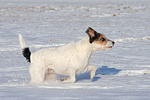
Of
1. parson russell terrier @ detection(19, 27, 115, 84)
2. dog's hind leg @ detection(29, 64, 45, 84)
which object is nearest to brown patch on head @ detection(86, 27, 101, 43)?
parson russell terrier @ detection(19, 27, 115, 84)

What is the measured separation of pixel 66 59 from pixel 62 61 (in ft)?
0.40

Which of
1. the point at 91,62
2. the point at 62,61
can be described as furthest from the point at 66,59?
the point at 91,62

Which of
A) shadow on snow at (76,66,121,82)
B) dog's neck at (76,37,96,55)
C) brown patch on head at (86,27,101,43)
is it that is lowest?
shadow on snow at (76,66,121,82)

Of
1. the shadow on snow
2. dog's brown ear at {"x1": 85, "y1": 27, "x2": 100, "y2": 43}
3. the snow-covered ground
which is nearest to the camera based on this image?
the snow-covered ground

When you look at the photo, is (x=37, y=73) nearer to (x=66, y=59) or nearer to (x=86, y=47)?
(x=66, y=59)

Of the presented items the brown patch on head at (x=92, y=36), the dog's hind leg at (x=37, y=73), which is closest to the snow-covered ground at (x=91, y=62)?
the dog's hind leg at (x=37, y=73)

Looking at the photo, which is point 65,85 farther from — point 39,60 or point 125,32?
point 125,32

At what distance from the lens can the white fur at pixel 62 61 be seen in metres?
7.33

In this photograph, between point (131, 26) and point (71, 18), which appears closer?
point (131, 26)

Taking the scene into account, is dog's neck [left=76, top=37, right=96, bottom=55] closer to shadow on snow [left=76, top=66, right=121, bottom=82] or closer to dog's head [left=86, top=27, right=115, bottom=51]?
dog's head [left=86, top=27, right=115, bottom=51]

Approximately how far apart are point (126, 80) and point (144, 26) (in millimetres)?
16515

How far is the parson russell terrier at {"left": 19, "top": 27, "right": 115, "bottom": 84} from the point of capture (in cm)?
733

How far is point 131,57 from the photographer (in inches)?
488

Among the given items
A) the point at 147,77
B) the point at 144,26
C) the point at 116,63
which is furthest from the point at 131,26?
the point at 147,77
